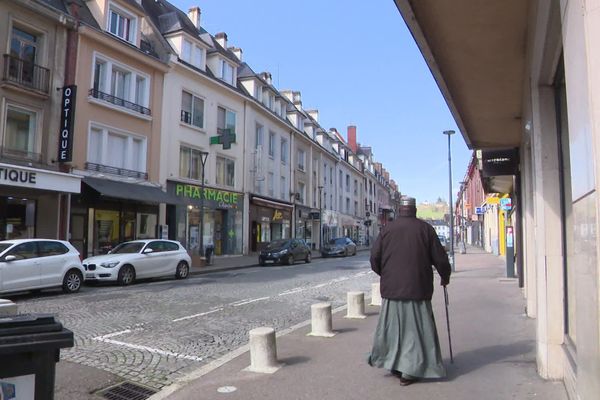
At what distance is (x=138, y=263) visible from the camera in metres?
15.8

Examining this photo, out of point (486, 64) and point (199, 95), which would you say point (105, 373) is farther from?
point (199, 95)

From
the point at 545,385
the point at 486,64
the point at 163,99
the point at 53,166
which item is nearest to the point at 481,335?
the point at 545,385

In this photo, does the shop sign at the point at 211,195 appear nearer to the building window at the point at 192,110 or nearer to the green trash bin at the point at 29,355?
the building window at the point at 192,110

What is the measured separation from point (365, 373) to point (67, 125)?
17306 millimetres

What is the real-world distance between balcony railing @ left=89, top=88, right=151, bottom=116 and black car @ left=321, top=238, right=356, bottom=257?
53.8ft

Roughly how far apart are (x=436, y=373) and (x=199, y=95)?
25187 millimetres

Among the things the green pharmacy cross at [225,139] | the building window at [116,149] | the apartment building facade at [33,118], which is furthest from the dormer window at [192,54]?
the apartment building facade at [33,118]

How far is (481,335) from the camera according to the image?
728 cm

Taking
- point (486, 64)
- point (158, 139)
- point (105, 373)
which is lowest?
point (105, 373)

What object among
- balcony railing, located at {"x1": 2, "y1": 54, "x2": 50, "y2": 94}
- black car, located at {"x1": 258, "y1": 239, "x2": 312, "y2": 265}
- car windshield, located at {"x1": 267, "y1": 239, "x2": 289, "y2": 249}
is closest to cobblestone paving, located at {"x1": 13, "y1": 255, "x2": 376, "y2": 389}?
black car, located at {"x1": 258, "y1": 239, "x2": 312, "y2": 265}

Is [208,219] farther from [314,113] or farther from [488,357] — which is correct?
[314,113]

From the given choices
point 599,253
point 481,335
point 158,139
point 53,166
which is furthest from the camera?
point 158,139

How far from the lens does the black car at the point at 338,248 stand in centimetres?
3503

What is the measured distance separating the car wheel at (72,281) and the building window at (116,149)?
8533 millimetres
